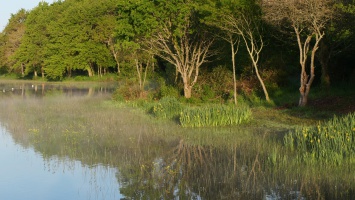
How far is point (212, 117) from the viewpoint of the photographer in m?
17.2

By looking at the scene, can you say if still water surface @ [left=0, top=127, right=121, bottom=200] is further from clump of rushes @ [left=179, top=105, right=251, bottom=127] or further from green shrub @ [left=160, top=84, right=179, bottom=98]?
green shrub @ [left=160, top=84, right=179, bottom=98]

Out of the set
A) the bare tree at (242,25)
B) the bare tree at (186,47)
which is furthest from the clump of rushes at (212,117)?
the bare tree at (186,47)

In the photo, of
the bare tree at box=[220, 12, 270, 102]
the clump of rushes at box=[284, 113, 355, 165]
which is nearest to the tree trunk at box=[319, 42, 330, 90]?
the bare tree at box=[220, 12, 270, 102]

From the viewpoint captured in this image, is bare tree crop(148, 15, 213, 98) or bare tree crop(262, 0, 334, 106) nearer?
bare tree crop(262, 0, 334, 106)

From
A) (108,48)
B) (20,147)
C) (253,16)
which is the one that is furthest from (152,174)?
(108,48)

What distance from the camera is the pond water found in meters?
9.23

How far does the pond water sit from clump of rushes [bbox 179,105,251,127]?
64cm

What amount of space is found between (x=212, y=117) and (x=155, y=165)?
625 centimetres

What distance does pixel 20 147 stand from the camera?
47.3 ft

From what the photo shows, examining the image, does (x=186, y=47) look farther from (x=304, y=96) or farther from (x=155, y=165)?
(x=155, y=165)

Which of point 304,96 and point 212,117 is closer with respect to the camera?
point 212,117

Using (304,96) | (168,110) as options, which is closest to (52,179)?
(168,110)

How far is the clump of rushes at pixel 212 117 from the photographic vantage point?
17.2 metres

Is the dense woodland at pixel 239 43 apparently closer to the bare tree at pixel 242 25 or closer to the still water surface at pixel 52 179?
the bare tree at pixel 242 25
